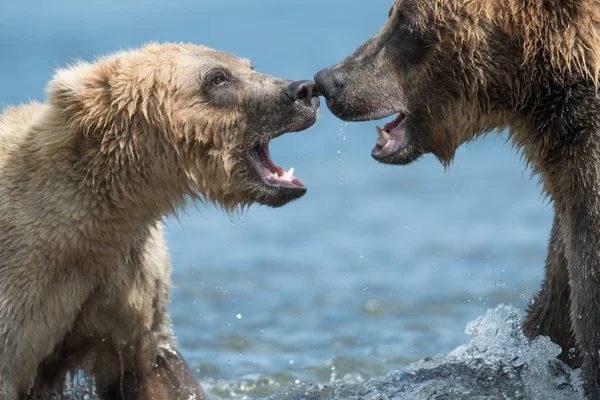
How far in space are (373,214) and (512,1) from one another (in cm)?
733

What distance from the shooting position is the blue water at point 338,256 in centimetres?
880

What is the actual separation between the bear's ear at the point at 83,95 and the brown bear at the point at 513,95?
1.08 m

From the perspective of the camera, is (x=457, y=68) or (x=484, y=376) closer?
(x=457, y=68)

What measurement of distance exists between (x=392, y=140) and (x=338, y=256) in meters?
5.63

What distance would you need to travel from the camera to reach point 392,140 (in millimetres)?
5793

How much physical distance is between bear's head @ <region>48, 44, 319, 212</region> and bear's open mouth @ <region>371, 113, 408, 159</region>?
38cm

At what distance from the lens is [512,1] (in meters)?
5.14

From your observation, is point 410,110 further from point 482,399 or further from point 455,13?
point 482,399

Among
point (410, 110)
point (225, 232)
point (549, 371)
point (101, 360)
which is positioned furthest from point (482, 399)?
point (225, 232)

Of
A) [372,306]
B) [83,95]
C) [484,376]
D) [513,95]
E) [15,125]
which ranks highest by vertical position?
[372,306]

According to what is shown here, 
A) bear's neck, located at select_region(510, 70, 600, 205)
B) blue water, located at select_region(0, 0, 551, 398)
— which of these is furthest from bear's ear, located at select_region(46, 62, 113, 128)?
bear's neck, located at select_region(510, 70, 600, 205)

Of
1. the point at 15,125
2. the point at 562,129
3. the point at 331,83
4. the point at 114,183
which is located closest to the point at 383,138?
the point at 331,83

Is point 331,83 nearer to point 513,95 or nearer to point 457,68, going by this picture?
point 457,68

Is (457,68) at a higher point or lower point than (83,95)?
lower
